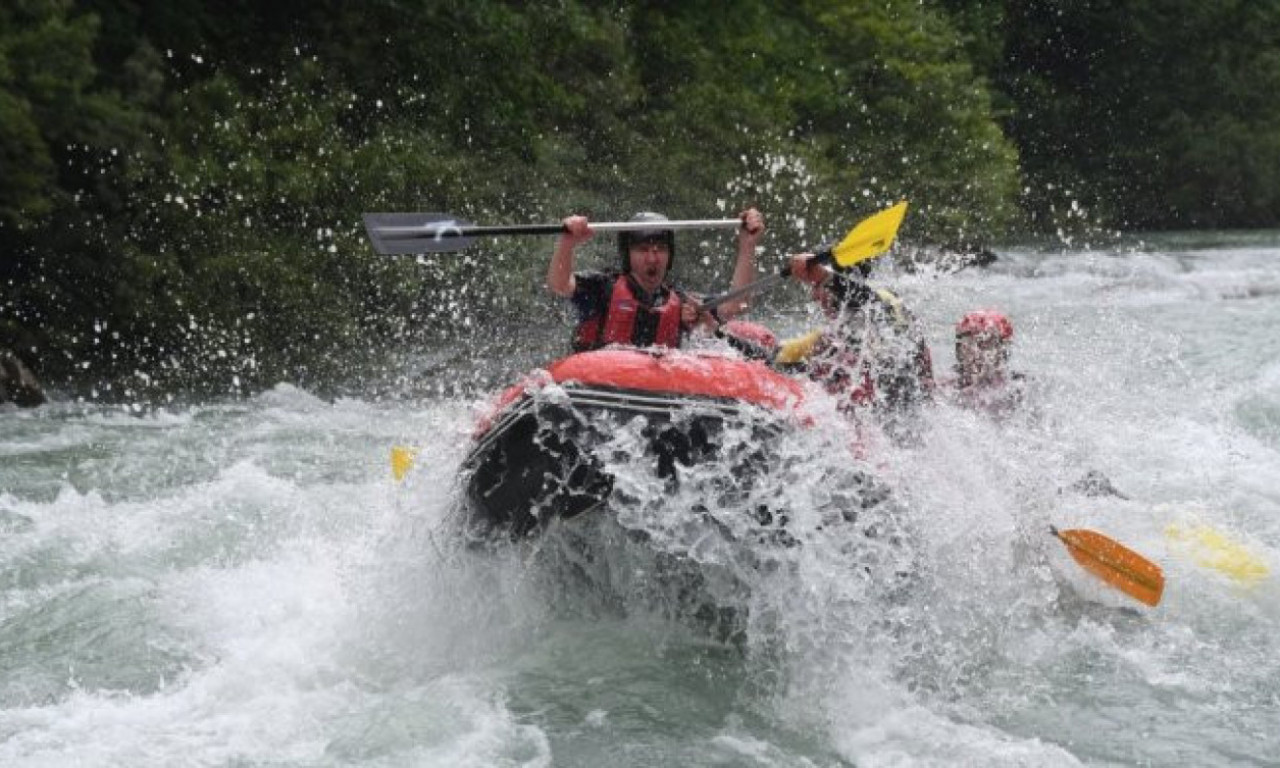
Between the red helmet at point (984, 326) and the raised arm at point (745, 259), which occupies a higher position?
the raised arm at point (745, 259)

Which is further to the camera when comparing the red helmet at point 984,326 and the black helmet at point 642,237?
the red helmet at point 984,326

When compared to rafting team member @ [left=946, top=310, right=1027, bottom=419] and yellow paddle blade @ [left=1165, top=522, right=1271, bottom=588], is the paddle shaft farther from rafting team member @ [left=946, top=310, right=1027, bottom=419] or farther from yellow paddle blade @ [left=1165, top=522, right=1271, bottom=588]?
yellow paddle blade @ [left=1165, top=522, right=1271, bottom=588]

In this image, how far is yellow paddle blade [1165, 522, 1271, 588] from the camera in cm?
566

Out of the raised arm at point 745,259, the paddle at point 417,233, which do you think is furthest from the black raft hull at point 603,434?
the paddle at point 417,233

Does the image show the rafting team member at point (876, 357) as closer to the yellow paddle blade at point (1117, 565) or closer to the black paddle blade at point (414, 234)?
the yellow paddle blade at point (1117, 565)

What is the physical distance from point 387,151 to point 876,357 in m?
7.11

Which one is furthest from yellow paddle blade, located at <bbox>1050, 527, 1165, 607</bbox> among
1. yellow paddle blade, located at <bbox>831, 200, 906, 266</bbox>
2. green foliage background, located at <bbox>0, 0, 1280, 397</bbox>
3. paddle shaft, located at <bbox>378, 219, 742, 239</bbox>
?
green foliage background, located at <bbox>0, 0, 1280, 397</bbox>

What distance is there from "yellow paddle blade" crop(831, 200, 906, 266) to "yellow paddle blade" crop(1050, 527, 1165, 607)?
132 centimetres

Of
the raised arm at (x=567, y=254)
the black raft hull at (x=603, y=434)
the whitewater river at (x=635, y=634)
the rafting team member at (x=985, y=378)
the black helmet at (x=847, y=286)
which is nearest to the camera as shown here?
the whitewater river at (x=635, y=634)

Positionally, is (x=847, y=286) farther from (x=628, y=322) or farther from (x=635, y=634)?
(x=635, y=634)

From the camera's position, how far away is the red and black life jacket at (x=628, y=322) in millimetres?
5246

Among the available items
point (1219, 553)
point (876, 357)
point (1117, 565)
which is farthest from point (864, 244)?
point (1219, 553)

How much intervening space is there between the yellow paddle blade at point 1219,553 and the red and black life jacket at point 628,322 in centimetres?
228

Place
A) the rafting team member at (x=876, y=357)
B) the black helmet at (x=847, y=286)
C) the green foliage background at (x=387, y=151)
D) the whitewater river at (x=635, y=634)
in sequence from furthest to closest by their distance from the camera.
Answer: the green foliage background at (x=387, y=151), the black helmet at (x=847, y=286), the rafting team member at (x=876, y=357), the whitewater river at (x=635, y=634)
